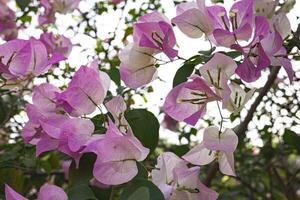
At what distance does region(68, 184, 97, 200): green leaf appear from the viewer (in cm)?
57

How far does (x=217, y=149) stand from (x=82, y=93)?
17 centimetres

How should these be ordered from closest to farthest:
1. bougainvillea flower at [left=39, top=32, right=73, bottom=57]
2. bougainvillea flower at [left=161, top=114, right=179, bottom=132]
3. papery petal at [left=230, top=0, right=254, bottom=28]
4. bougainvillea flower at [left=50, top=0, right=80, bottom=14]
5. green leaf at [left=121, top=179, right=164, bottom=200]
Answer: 1. green leaf at [left=121, top=179, right=164, bottom=200]
2. papery petal at [left=230, top=0, right=254, bottom=28]
3. bougainvillea flower at [left=39, top=32, right=73, bottom=57]
4. bougainvillea flower at [left=50, top=0, right=80, bottom=14]
5. bougainvillea flower at [left=161, top=114, right=179, bottom=132]

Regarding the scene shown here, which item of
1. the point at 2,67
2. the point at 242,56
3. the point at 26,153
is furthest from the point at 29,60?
the point at 26,153

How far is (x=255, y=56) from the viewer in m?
0.60

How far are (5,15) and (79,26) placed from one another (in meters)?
0.29

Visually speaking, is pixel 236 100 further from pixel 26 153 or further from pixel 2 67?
pixel 26 153

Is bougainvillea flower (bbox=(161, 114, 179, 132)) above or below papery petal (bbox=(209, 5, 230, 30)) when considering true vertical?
below

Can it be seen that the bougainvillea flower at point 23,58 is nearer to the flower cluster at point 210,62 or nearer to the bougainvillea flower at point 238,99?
the flower cluster at point 210,62

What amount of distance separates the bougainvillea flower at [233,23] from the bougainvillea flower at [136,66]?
97 mm

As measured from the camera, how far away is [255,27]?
Answer: 0.60 m

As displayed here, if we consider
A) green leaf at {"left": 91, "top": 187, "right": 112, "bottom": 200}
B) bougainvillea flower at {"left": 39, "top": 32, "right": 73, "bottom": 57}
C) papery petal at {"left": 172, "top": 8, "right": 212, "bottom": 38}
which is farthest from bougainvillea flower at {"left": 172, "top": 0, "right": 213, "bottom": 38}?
bougainvillea flower at {"left": 39, "top": 32, "right": 73, "bottom": 57}

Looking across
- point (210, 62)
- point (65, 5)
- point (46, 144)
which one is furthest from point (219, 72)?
point (65, 5)

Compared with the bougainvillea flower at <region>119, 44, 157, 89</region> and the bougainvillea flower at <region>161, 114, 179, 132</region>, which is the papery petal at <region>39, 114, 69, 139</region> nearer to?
the bougainvillea flower at <region>119, 44, 157, 89</region>

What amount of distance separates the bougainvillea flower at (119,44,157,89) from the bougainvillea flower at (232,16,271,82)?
4.8 inches
